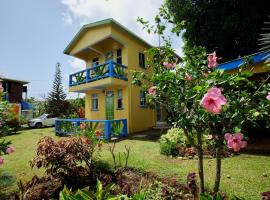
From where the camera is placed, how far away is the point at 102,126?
1467 centimetres

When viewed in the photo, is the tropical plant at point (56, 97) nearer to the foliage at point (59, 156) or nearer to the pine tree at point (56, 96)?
the pine tree at point (56, 96)

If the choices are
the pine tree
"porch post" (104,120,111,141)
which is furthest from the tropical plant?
"porch post" (104,120,111,141)

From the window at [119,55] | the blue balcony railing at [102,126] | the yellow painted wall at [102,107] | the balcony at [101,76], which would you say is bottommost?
the blue balcony railing at [102,126]

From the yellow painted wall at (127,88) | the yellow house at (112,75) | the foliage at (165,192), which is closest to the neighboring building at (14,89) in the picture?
the yellow house at (112,75)

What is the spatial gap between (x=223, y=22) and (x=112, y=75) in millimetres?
7699

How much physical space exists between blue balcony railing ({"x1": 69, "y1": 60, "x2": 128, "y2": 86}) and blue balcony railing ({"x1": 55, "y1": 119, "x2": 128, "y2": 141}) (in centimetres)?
337

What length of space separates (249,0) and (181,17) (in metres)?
3.99

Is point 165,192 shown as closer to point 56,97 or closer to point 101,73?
Result: point 101,73

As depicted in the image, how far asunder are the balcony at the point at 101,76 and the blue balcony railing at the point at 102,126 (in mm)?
2879

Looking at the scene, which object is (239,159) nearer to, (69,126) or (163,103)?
(163,103)

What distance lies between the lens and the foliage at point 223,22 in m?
12.5

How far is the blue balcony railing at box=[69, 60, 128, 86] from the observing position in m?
15.2

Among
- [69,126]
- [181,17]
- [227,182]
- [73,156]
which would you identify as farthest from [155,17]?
[69,126]

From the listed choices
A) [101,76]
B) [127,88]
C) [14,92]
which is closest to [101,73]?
[101,76]
